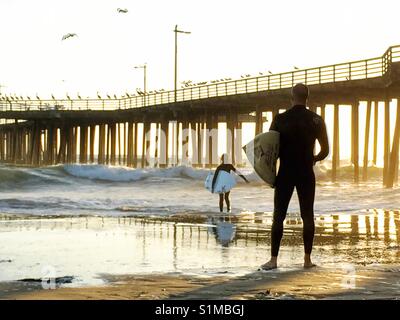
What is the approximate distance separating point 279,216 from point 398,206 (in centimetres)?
1300

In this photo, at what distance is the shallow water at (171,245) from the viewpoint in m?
7.24

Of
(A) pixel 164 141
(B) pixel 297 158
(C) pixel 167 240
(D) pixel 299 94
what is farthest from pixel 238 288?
(A) pixel 164 141

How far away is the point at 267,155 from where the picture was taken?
7.28m

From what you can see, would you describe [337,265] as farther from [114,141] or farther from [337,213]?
[114,141]

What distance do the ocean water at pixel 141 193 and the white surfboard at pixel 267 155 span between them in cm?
838

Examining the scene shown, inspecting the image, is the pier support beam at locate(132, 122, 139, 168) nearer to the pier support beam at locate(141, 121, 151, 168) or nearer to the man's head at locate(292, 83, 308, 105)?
the pier support beam at locate(141, 121, 151, 168)

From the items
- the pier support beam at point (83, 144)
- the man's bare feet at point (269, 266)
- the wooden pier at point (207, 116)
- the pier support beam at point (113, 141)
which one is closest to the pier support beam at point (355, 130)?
the wooden pier at point (207, 116)

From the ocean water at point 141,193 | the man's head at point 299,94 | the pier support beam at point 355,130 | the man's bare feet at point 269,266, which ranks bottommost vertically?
the man's bare feet at point 269,266

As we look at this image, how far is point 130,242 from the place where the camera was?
9750mm

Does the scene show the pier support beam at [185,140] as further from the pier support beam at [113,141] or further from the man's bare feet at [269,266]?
the man's bare feet at [269,266]

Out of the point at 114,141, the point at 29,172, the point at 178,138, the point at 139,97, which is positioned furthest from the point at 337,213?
the point at 114,141

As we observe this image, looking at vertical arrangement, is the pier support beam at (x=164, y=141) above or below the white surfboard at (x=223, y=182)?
above

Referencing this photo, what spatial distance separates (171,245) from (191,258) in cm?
132

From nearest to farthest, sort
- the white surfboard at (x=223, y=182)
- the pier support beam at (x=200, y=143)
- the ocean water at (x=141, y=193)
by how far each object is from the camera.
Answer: the white surfboard at (x=223, y=182) → the ocean water at (x=141, y=193) → the pier support beam at (x=200, y=143)
